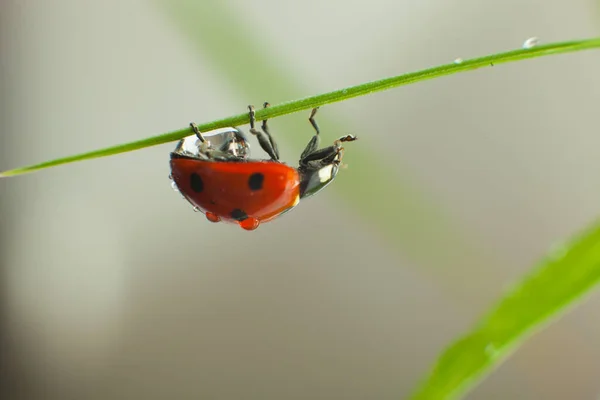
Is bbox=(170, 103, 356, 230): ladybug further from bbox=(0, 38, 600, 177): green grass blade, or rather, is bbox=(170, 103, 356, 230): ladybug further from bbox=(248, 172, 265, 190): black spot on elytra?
bbox=(0, 38, 600, 177): green grass blade

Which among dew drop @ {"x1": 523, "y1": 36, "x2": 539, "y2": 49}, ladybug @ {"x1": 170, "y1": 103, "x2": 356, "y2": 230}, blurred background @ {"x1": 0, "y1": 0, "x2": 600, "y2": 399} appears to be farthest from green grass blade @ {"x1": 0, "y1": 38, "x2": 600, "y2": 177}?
blurred background @ {"x1": 0, "y1": 0, "x2": 600, "y2": 399}

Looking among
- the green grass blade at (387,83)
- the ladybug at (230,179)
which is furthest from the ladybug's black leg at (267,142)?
the green grass blade at (387,83)

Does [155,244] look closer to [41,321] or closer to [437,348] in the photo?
[41,321]

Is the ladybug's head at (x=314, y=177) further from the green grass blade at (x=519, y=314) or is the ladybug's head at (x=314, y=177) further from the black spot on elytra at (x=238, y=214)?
the green grass blade at (x=519, y=314)

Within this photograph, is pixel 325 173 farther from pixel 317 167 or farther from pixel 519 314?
pixel 519 314

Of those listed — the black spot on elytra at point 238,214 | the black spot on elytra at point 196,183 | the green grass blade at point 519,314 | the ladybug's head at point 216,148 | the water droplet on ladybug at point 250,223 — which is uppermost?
the ladybug's head at point 216,148

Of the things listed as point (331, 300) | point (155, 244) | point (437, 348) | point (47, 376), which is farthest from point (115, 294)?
point (437, 348)
